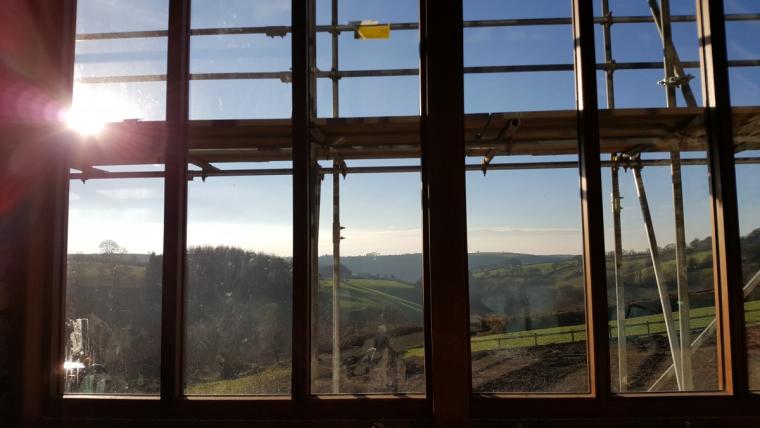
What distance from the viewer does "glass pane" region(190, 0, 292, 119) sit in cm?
194

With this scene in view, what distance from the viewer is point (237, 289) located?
1.92 metres

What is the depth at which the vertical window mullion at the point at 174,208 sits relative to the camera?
67.2 inches

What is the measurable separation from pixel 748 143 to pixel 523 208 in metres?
0.98

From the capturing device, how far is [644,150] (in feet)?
6.88

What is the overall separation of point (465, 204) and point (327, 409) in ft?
3.07

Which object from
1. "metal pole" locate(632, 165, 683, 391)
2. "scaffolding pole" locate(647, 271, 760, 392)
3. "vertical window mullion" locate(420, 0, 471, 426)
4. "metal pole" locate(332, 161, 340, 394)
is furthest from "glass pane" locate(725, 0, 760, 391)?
"metal pole" locate(332, 161, 340, 394)

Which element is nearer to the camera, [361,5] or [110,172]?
[110,172]

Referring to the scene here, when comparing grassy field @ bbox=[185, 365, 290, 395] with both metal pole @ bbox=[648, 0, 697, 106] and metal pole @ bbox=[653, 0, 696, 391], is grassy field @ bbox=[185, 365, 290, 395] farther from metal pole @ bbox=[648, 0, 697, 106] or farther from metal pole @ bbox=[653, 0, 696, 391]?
metal pole @ bbox=[648, 0, 697, 106]

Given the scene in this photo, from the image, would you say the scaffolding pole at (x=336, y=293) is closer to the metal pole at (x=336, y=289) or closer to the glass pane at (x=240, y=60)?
the metal pole at (x=336, y=289)

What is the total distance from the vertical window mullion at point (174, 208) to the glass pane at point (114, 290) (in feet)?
0.38

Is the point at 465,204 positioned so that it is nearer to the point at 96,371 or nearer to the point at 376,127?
the point at 376,127

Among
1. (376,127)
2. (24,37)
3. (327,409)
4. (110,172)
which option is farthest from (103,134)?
(327,409)

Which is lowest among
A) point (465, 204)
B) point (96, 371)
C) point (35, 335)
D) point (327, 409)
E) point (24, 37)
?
point (327, 409)

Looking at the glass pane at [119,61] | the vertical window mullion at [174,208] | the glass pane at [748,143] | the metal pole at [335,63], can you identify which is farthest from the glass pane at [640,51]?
the glass pane at [119,61]
